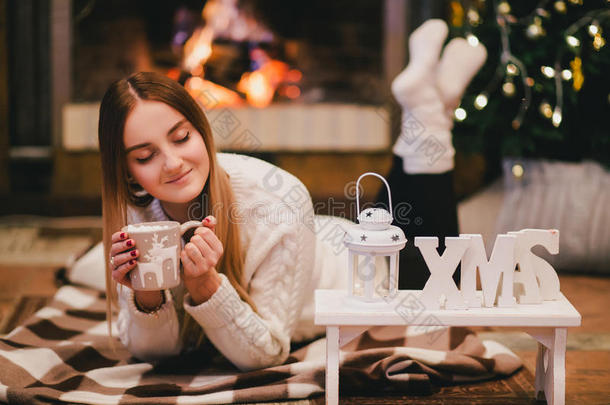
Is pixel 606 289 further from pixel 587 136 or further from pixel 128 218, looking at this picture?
pixel 128 218

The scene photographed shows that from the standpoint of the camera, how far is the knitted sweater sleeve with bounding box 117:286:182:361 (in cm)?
116

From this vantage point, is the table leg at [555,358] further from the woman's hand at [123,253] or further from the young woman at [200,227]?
the woman's hand at [123,253]

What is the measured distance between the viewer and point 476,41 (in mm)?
2084

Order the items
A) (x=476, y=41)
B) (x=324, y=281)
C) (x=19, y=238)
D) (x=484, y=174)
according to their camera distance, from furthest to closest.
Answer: (x=484, y=174) < (x=19, y=238) < (x=476, y=41) < (x=324, y=281)

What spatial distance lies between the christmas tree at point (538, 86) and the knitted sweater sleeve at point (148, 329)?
1.24m

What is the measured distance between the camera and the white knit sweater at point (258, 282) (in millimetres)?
1166

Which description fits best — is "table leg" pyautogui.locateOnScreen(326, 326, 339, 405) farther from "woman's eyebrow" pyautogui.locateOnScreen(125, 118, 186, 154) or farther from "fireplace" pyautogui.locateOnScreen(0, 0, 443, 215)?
"fireplace" pyautogui.locateOnScreen(0, 0, 443, 215)

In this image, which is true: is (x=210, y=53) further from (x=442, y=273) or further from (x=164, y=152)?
(x=442, y=273)

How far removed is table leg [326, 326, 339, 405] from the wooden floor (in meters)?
0.10

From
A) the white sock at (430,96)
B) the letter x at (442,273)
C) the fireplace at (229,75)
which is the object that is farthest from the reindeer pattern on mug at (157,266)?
the fireplace at (229,75)

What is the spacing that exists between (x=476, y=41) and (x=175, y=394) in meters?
1.45

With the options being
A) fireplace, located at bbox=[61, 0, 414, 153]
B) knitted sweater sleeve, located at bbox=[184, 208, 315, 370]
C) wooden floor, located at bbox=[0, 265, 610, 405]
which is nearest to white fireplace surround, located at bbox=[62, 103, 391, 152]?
fireplace, located at bbox=[61, 0, 414, 153]

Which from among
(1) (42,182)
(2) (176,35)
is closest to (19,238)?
(1) (42,182)

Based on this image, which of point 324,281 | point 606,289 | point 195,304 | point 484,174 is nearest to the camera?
point 195,304
